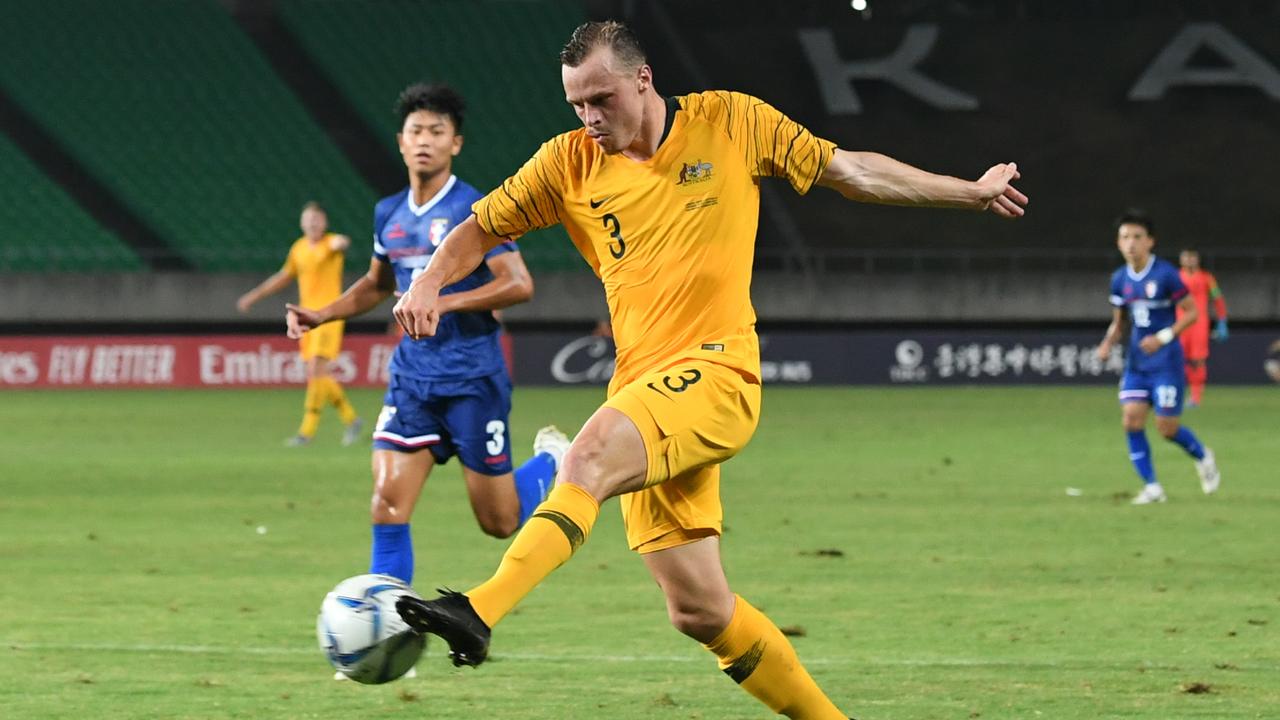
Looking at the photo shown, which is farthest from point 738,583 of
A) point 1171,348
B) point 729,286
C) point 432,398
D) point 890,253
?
point 890,253

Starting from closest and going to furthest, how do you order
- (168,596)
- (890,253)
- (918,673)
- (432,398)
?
1. (918,673)
2. (432,398)
3. (168,596)
4. (890,253)

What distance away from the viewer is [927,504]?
12.9m

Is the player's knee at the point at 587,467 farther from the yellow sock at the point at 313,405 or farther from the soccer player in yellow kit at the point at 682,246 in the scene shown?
the yellow sock at the point at 313,405

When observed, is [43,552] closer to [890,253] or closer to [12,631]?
[12,631]

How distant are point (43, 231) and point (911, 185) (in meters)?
31.4

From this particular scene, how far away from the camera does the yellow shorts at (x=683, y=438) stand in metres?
4.69

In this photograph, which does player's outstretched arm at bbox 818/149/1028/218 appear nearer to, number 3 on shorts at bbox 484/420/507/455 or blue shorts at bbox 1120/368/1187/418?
number 3 on shorts at bbox 484/420/507/455

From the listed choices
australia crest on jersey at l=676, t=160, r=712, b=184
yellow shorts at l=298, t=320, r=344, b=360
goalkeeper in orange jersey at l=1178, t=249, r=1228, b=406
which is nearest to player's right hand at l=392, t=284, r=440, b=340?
australia crest on jersey at l=676, t=160, r=712, b=184

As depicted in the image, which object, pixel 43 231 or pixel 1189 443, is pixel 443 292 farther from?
pixel 43 231

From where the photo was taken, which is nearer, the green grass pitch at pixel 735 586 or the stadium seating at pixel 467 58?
the green grass pitch at pixel 735 586

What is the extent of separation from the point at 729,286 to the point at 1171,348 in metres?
9.02

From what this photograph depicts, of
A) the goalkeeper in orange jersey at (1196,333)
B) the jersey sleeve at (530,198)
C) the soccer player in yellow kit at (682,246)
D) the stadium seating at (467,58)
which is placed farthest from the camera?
the stadium seating at (467,58)

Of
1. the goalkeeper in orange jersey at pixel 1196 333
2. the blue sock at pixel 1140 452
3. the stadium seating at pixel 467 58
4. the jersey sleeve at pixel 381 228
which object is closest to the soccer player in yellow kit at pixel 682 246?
the jersey sleeve at pixel 381 228

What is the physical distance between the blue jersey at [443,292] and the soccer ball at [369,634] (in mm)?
3019
